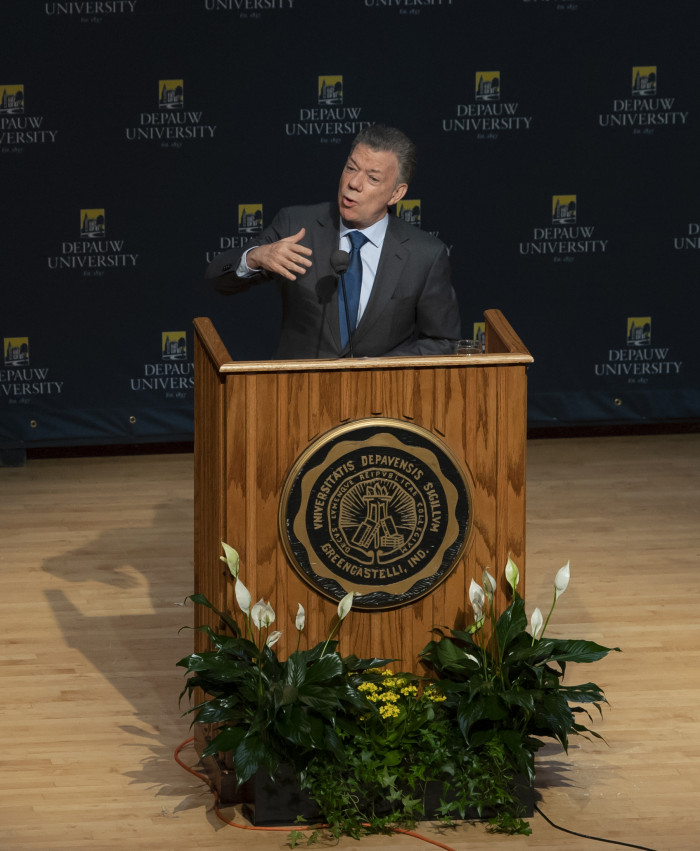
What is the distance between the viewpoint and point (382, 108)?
7719 mm

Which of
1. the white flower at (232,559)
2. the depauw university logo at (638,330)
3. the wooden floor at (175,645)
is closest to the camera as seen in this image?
the white flower at (232,559)

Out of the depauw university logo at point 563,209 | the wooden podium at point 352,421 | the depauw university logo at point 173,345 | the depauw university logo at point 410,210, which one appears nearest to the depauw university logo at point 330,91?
the depauw university logo at point 410,210

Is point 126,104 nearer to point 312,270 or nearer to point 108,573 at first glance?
point 108,573

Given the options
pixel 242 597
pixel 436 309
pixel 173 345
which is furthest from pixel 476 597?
pixel 173 345

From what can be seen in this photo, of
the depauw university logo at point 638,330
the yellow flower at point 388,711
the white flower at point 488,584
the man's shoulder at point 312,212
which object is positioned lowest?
the yellow flower at point 388,711

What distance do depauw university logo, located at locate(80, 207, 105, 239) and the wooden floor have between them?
1.22 metres

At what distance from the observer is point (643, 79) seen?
782cm

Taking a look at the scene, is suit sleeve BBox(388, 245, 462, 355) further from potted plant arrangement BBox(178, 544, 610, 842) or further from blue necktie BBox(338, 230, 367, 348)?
potted plant arrangement BBox(178, 544, 610, 842)

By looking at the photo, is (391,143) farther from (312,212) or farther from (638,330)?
(638,330)

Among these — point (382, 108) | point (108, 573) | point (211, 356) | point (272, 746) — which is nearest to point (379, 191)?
point (211, 356)

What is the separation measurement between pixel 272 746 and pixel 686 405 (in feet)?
16.5

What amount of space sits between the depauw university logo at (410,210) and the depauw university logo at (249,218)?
0.76 metres

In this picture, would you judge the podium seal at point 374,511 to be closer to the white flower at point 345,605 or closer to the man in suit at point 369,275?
the white flower at point 345,605

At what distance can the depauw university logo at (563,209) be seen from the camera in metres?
7.89
